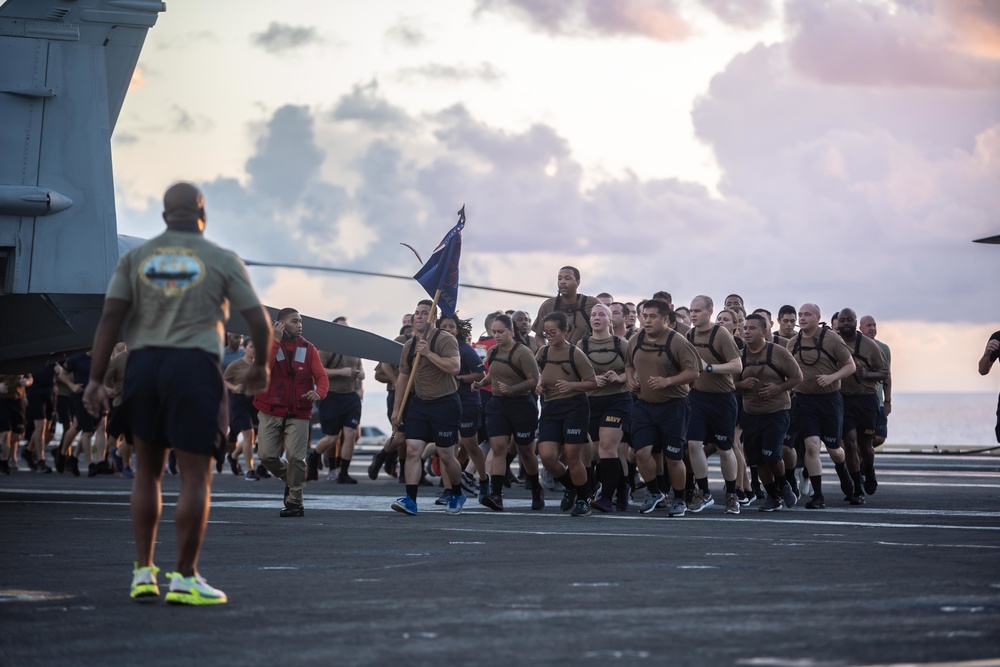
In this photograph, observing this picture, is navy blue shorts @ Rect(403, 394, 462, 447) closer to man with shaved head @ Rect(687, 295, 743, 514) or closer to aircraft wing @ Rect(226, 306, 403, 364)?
man with shaved head @ Rect(687, 295, 743, 514)

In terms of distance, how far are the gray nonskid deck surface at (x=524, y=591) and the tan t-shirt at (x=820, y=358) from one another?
9.19 feet

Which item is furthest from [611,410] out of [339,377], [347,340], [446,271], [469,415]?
[339,377]

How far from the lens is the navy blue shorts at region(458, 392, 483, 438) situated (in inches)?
684

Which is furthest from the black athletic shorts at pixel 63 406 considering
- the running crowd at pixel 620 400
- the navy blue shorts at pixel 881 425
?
the navy blue shorts at pixel 881 425

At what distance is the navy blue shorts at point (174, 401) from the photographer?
7.19 meters

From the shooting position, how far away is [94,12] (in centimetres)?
1570

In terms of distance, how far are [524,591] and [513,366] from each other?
8191 mm

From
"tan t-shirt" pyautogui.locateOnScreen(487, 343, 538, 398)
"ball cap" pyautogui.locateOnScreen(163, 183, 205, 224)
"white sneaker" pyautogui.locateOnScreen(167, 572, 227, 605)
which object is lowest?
"white sneaker" pyautogui.locateOnScreen(167, 572, 227, 605)

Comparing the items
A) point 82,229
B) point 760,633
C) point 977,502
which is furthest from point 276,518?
point 760,633

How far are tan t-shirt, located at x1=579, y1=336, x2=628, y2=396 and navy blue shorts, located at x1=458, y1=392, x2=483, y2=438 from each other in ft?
6.95

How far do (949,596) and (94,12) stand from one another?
1188cm

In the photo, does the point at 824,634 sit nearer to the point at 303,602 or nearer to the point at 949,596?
the point at 949,596

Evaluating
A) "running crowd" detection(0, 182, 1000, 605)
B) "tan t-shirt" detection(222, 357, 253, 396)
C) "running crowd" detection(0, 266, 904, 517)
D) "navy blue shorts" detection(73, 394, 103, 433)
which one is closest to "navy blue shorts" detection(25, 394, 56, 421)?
"navy blue shorts" detection(73, 394, 103, 433)

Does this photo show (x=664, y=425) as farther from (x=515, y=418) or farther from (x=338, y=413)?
(x=338, y=413)
